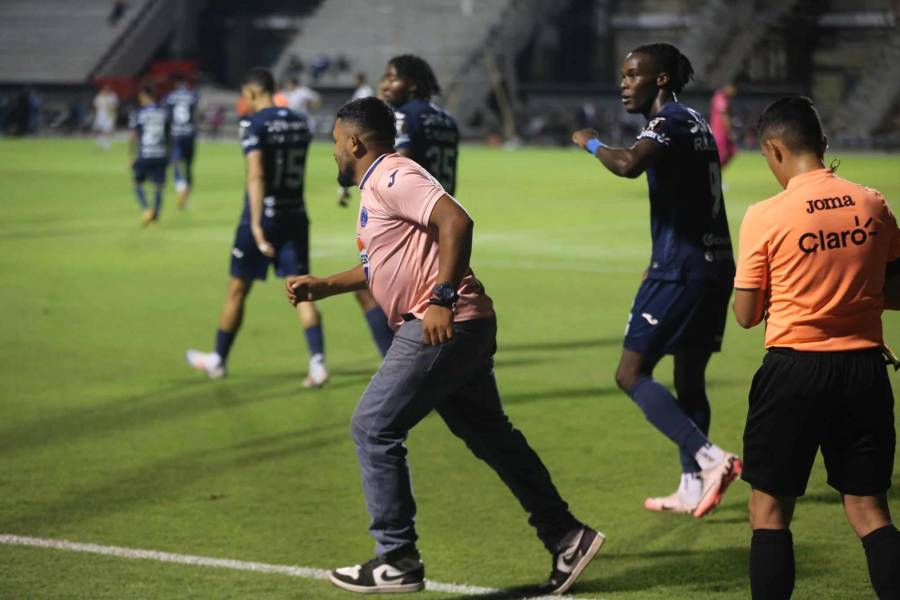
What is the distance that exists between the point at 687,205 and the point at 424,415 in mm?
1972

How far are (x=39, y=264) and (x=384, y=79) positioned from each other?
10232 millimetres

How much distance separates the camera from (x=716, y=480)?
23.5 ft

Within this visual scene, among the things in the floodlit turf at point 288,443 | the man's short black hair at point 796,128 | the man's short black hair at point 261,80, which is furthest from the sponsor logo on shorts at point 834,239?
the man's short black hair at point 261,80

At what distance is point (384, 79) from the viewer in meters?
9.77

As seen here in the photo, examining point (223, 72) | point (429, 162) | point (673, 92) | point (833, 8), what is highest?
point (673, 92)

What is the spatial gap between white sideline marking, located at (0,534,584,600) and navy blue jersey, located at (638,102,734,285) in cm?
198

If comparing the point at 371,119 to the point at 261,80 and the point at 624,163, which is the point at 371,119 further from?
the point at 261,80

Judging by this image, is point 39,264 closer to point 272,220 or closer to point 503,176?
point 272,220

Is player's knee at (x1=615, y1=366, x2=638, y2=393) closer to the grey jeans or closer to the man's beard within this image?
the grey jeans

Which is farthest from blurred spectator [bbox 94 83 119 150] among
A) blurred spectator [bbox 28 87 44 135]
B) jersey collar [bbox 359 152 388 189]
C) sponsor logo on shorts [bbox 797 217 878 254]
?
sponsor logo on shorts [bbox 797 217 878 254]

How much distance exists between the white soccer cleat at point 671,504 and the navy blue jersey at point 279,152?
4.55m

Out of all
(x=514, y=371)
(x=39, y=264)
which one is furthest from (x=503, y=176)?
(x=514, y=371)

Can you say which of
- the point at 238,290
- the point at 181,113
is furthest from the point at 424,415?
the point at 181,113

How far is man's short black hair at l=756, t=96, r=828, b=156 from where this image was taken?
5.20 m
